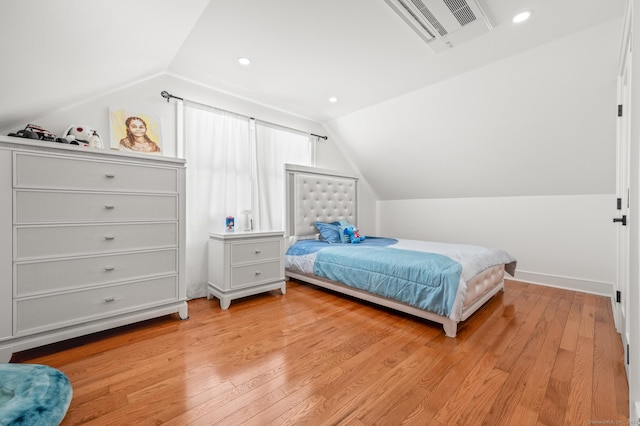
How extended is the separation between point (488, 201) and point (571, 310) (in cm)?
172

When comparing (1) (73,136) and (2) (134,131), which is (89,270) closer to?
(1) (73,136)

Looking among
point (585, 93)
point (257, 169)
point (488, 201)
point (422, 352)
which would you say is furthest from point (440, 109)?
point (422, 352)

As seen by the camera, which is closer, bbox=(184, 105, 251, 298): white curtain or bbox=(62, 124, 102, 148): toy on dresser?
bbox=(62, 124, 102, 148): toy on dresser

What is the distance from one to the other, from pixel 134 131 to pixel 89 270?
1.39 metres

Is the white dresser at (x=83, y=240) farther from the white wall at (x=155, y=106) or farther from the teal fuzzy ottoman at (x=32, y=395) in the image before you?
the white wall at (x=155, y=106)

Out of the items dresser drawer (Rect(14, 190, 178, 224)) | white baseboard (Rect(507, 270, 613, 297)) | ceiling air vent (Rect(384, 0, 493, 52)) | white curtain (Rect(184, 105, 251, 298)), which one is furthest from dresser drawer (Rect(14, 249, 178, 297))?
white baseboard (Rect(507, 270, 613, 297))

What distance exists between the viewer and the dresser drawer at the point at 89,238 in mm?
1733

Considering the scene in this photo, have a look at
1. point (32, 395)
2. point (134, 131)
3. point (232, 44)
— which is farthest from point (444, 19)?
point (32, 395)

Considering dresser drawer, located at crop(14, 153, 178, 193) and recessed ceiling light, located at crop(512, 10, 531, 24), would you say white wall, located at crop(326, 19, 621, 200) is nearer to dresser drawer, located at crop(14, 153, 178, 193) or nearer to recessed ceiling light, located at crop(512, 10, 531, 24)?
recessed ceiling light, located at crop(512, 10, 531, 24)

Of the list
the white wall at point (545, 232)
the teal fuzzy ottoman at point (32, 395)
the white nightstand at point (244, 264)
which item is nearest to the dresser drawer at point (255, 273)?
the white nightstand at point (244, 264)

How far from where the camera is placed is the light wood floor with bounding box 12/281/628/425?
131 cm

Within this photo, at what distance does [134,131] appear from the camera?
264 cm

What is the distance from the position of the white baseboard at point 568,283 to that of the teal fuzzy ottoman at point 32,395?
14.9 ft

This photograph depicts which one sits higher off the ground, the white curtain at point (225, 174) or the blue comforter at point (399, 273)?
the white curtain at point (225, 174)
